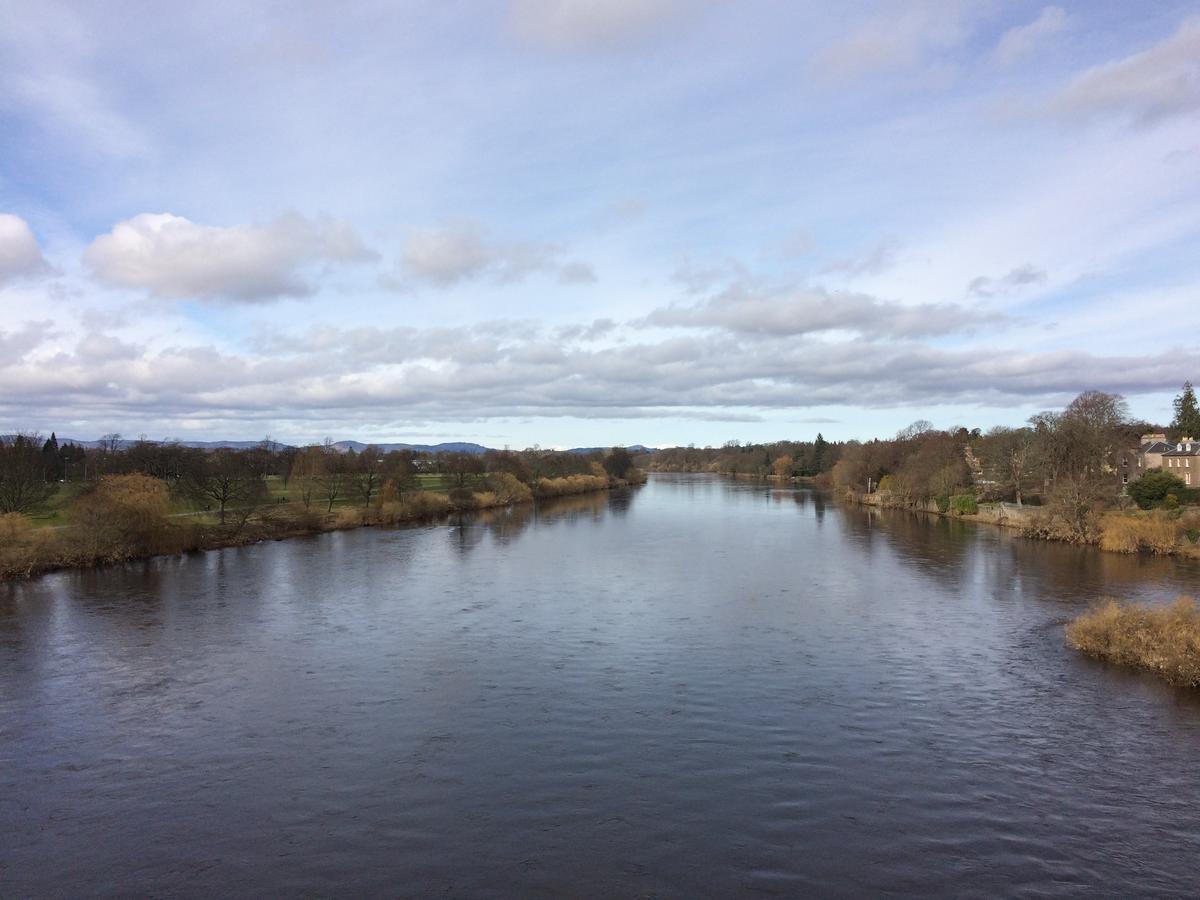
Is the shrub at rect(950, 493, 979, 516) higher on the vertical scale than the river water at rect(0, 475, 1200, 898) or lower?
higher

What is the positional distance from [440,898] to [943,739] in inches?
381

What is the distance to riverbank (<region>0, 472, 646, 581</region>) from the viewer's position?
3400 cm

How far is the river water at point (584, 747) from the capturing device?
10242mm

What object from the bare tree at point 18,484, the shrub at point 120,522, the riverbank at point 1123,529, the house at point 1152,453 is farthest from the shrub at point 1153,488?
the bare tree at point 18,484

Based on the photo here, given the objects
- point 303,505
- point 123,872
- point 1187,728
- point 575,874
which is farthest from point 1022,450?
point 123,872

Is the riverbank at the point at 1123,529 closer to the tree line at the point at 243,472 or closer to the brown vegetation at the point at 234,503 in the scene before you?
the brown vegetation at the point at 234,503

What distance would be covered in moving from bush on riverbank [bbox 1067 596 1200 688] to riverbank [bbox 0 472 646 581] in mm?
38929

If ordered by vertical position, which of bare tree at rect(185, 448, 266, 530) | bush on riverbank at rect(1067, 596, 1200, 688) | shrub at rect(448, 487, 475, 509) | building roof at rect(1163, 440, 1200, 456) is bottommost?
bush on riverbank at rect(1067, 596, 1200, 688)

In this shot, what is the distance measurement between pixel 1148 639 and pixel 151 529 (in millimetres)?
40803

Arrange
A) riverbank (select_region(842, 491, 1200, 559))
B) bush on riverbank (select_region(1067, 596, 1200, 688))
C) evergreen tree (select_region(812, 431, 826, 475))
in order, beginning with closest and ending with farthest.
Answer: bush on riverbank (select_region(1067, 596, 1200, 688))
riverbank (select_region(842, 491, 1200, 559))
evergreen tree (select_region(812, 431, 826, 475))

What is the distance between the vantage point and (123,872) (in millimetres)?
10141

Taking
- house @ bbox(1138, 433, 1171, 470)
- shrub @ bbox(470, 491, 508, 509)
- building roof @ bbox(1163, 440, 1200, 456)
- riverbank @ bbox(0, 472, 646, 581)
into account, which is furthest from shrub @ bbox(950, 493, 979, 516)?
riverbank @ bbox(0, 472, 646, 581)

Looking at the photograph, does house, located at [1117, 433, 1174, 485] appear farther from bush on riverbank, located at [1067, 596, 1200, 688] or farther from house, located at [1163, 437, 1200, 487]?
bush on riverbank, located at [1067, 596, 1200, 688]

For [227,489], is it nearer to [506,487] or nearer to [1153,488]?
[506,487]
